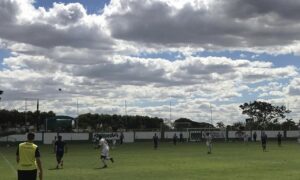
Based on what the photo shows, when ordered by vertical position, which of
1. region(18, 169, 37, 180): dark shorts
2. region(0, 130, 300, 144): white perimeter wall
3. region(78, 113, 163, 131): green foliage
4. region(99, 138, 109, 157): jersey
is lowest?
region(18, 169, 37, 180): dark shorts

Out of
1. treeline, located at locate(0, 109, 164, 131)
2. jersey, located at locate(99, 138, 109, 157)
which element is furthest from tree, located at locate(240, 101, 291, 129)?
jersey, located at locate(99, 138, 109, 157)

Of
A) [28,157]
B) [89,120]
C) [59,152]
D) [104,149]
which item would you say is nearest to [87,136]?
[104,149]

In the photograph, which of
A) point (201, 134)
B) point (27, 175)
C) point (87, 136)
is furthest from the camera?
point (201, 134)

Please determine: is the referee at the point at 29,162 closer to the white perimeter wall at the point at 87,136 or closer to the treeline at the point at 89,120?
the white perimeter wall at the point at 87,136

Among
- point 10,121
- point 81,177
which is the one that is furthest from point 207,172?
point 10,121

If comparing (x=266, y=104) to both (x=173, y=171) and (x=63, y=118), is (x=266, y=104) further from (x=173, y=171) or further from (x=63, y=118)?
(x=173, y=171)

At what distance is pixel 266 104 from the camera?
173 meters

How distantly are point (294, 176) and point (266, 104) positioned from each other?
153m

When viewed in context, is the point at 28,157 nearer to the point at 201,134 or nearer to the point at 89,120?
the point at 201,134

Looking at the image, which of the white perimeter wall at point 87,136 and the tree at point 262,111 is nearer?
the white perimeter wall at point 87,136

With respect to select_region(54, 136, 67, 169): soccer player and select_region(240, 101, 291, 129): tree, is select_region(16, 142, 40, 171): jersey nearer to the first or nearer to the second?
select_region(54, 136, 67, 169): soccer player

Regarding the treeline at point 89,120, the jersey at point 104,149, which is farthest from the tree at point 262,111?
the jersey at point 104,149

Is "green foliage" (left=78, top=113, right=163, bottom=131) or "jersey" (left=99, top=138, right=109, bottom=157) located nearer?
"jersey" (left=99, top=138, right=109, bottom=157)

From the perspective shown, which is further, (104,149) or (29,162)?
(104,149)
